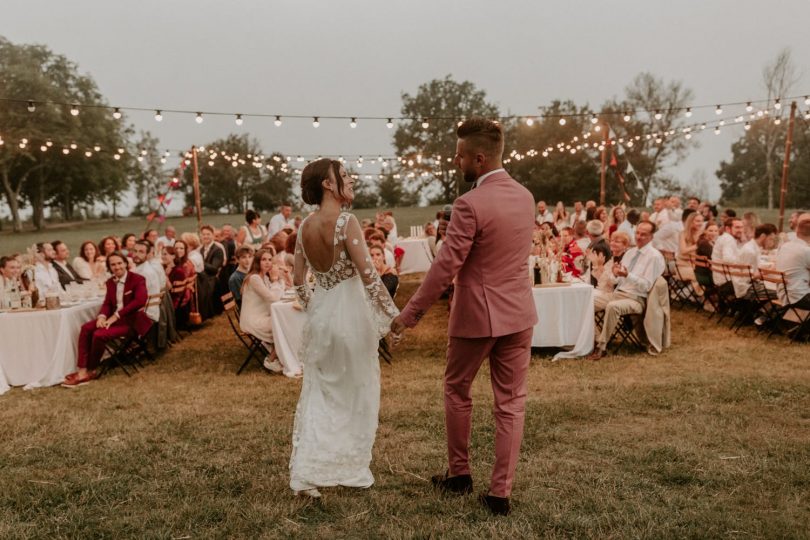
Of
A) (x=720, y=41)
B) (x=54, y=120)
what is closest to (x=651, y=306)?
(x=54, y=120)

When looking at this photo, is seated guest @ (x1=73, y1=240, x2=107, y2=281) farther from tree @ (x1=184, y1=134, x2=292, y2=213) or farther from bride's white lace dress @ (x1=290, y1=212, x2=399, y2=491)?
tree @ (x1=184, y1=134, x2=292, y2=213)

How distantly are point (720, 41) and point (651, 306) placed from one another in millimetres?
74179

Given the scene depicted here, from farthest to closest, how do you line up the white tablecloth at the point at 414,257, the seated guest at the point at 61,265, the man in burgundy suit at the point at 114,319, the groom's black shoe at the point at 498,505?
1. the white tablecloth at the point at 414,257
2. the seated guest at the point at 61,265
3. the man in burgundy suit at the point at 114,319
4. the groom's black shoe at the point at 498,505

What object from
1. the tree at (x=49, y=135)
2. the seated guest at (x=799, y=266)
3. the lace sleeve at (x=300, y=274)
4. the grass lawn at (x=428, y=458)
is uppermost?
the tree at (x=49, y=135)

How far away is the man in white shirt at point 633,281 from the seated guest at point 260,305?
10.8 ft

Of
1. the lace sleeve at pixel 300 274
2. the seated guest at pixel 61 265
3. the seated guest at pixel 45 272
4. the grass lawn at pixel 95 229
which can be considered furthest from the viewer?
the grass lawn at pixel 95 229

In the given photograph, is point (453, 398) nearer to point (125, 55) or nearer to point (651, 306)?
point (651, 306)

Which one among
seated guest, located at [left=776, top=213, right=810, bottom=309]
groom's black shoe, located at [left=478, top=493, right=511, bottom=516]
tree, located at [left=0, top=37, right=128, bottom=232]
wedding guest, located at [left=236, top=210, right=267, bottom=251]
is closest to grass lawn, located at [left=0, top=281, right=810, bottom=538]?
groom's black shoe, located at [left=478, top=493, right=511, bottom=516]

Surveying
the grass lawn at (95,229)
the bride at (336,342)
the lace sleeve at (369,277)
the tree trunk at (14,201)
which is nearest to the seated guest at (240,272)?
the bride at (336,342)

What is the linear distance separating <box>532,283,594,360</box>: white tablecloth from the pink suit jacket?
371 centimetres

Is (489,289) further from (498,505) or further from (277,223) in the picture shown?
(277,223)

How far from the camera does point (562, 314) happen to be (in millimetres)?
6402

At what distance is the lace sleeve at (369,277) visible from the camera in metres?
3.07

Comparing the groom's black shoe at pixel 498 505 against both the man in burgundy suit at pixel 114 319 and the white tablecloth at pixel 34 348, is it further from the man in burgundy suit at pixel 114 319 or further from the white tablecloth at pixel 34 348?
the white tablecloth at pixel 34 348
